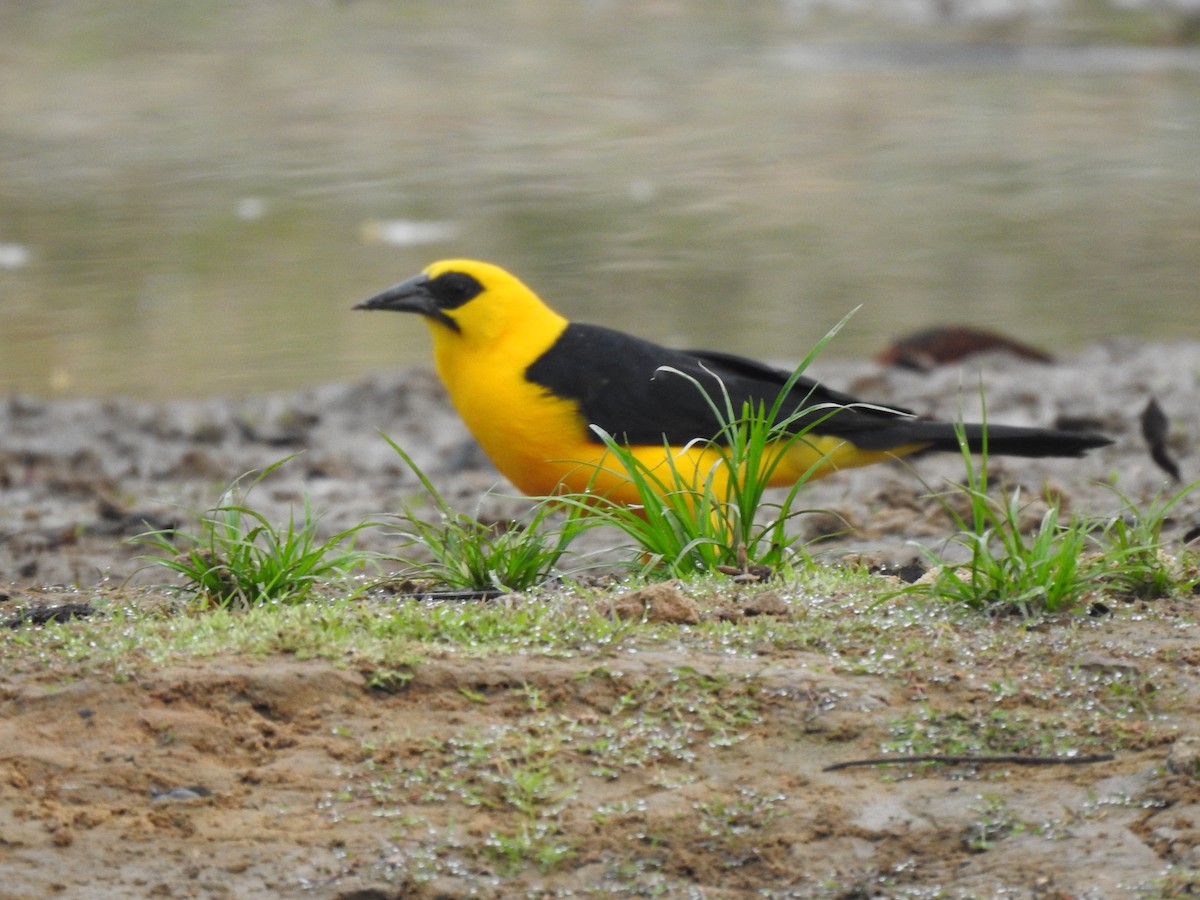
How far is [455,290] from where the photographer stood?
4.48 meters

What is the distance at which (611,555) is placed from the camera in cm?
473

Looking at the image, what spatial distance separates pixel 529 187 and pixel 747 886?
26.7ft

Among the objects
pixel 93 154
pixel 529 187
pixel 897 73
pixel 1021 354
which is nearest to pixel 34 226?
pixel 93 154

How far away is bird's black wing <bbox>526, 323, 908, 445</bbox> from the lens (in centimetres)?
428

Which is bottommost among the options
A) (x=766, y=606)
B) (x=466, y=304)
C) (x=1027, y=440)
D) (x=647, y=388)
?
(x=1027, y=440)

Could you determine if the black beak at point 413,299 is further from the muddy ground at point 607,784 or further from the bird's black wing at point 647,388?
the muddy ground at point 607,784

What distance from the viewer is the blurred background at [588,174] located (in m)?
8.03

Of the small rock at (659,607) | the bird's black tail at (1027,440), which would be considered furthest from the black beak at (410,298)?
the small rock at (659,607)

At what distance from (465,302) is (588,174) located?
244 inches

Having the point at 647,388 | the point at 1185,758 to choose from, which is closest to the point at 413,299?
the point at 647,388

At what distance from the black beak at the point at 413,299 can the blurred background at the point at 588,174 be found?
292cm

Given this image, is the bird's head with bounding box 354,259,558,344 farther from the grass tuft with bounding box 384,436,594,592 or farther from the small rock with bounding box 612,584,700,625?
the small rock with bounding box 612,584,700,625

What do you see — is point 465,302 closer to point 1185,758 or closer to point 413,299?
point 413,299

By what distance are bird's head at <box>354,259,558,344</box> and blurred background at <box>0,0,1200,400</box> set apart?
2934 mm
